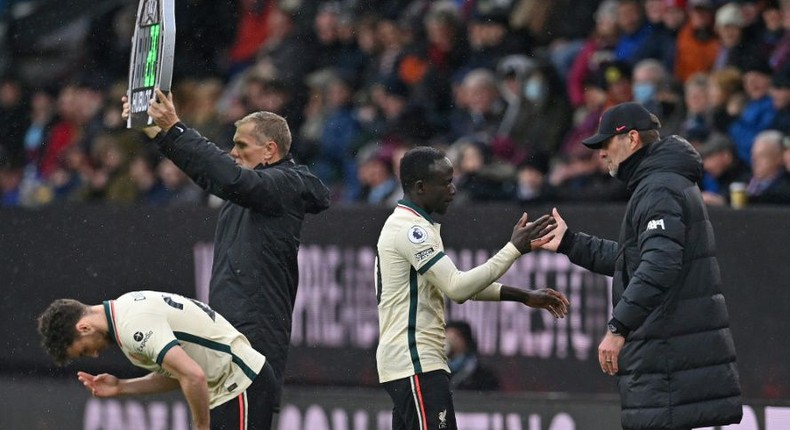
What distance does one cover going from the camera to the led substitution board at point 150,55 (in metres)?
6.51

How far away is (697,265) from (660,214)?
30cm

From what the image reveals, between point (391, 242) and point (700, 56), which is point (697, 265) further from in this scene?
point (700, 56)

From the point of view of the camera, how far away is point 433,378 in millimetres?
6840

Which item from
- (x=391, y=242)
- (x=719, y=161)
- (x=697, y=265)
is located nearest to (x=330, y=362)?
(x=719, y=161)

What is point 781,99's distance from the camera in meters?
10.4

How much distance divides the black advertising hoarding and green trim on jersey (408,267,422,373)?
114 inches

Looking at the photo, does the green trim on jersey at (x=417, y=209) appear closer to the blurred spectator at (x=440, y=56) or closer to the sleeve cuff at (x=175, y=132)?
the sleeve cuff at (x=175, y=132)

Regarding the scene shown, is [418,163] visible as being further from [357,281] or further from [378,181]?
[378,181]

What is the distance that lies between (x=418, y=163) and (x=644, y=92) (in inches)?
180

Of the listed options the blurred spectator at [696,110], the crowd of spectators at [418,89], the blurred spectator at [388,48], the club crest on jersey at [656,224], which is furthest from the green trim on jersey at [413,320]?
the blurred spectator at [388,48]

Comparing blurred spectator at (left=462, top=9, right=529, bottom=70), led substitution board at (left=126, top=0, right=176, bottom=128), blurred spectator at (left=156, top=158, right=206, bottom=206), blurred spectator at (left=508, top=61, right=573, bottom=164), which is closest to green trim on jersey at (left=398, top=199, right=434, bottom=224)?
led substitution board at (left=126, top=0, right=176, bottom=128)

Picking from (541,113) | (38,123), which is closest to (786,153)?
(541,113)

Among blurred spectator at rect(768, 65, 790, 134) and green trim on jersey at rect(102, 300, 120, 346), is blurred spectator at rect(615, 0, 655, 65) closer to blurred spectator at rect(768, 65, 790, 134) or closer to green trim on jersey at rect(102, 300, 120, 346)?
blurred spectator at rect(768, 65, 790, 134)

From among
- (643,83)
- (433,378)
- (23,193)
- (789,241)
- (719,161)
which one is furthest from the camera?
(23,193)
